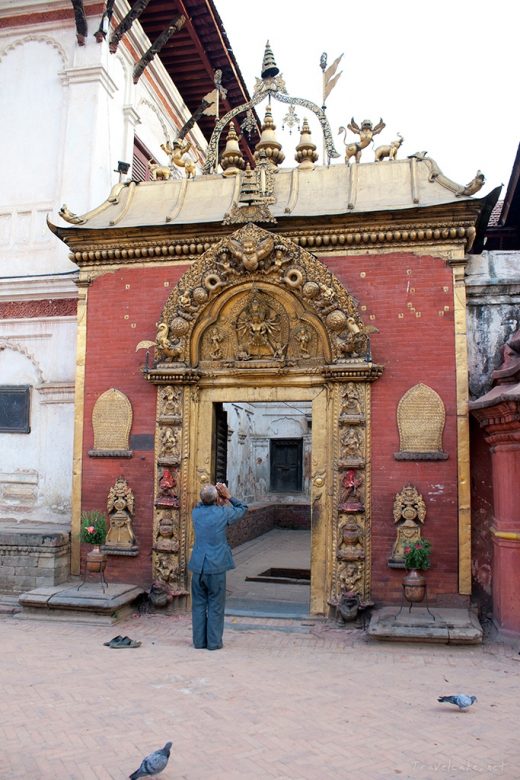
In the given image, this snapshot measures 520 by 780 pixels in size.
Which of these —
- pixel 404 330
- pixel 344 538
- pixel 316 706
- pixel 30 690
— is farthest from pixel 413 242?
pixel 30 690

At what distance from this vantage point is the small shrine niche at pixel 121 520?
9289 millimetres

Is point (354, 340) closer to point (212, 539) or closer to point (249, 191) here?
point (249, 191)

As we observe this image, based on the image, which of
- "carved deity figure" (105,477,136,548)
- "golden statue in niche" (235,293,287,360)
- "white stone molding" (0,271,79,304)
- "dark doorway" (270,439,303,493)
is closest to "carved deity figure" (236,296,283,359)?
"golden statue in niche" (235,293,287,360)

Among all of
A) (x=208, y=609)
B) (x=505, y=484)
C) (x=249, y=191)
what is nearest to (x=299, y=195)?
(x=249, y=191)

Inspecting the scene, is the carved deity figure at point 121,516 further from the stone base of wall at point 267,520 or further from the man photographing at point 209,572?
the stone base of wall at point 267,520

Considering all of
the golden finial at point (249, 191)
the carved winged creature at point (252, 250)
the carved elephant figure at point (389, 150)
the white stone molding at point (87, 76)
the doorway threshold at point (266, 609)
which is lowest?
the doorway threshold at point (266, 609)

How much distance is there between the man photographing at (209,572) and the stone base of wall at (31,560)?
8.74 feet

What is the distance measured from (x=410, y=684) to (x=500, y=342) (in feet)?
14.7

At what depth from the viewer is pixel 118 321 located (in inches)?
384

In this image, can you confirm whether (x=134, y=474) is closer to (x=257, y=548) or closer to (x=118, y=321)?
(x=118, y=321)

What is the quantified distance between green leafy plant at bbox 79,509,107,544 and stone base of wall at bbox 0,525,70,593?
1.34 ft

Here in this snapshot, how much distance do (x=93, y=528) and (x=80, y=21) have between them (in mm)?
8943

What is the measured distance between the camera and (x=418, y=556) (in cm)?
803

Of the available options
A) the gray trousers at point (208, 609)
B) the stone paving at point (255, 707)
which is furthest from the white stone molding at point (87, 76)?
the stone paving at point (255, 707)
